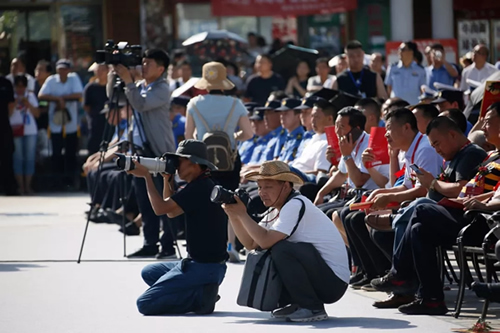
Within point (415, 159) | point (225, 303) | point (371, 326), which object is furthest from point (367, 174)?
point (371, 326)

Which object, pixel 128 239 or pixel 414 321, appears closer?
pixel 414 321

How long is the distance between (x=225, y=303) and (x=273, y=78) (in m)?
9.87

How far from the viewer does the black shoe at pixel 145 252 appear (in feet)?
38.5

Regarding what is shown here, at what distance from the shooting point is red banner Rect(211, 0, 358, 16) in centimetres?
2158

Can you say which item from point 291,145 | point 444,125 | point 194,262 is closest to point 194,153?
point 194,262

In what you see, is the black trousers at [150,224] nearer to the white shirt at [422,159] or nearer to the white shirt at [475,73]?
the white shirt at [422,159]

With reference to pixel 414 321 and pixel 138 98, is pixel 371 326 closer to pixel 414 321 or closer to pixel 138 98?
pixel 414 321

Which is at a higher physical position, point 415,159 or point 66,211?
point 415,159

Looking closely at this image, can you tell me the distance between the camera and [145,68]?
465 inches

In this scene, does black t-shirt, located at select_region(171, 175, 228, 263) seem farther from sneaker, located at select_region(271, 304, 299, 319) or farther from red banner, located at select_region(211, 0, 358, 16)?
red banner, located at select_region(211, 0, 358, 16)

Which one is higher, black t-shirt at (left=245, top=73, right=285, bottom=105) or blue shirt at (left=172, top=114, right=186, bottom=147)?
black t-shirt at (left=245, top=73, right=285, bottom=105)

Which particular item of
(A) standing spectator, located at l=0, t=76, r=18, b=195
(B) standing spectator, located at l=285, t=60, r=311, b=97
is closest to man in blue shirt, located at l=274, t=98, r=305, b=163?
(B) standing spectator, located at l=285, t=60, r=311, b=97

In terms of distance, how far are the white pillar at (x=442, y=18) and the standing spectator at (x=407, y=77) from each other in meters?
6.72

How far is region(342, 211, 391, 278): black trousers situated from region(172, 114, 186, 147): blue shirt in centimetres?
619
